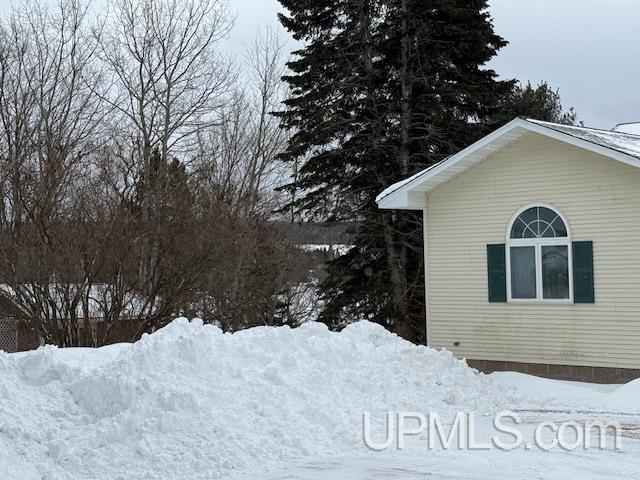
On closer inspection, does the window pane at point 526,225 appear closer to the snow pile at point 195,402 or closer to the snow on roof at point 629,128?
the snow pile at point 195,402

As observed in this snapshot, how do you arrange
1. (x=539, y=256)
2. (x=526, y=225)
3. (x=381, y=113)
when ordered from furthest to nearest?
(x=381, y=113), (x=526, y=225), (x=539, y=256)

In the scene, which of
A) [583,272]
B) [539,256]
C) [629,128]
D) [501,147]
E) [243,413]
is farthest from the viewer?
[629,128]

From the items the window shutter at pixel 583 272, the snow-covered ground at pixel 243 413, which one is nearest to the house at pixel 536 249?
the window shutter at pixel 583 272

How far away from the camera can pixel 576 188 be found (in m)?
12.5

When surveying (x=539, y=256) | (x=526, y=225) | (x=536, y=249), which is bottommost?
(x=539, y=256)

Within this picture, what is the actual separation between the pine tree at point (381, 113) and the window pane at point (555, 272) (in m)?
6.91

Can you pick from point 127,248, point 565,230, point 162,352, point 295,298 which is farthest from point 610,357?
point 295,298

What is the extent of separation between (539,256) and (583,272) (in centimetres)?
82

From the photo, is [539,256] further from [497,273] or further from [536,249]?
[497,273]

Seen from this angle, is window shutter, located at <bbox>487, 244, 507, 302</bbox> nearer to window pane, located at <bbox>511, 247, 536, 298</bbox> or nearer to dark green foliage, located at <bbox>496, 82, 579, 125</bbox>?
window pane, located at <bbox>511, 247, 536, 298</bbox>

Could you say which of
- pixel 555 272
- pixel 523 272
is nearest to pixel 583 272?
pixel 555 272

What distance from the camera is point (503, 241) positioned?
13.3m

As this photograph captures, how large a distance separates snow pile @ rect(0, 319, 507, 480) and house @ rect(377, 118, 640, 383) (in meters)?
2.83

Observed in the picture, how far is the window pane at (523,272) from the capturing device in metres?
13.0
